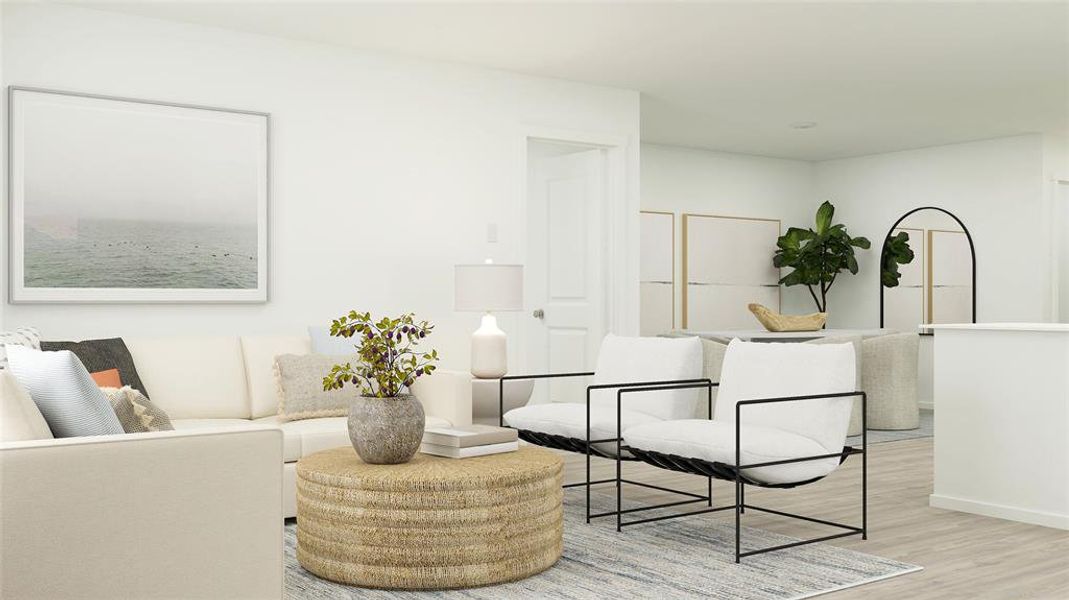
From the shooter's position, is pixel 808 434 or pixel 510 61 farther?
pixel 510 61

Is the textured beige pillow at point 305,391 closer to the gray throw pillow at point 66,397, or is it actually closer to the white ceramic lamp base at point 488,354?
the white ceramic lamp base at point 488,354

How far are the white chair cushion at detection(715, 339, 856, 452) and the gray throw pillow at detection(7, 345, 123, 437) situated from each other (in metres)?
2.51

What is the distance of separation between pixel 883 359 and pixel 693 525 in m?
3.89

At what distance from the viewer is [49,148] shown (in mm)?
5047

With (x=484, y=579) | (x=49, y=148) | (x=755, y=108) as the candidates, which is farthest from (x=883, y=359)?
(x=49, y=148)

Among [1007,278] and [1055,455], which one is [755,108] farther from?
[1055,455]

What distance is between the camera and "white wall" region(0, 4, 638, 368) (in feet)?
17.0

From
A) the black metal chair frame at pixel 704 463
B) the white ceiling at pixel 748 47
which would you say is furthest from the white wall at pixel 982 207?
the black metal chair frame at pixel 704 463

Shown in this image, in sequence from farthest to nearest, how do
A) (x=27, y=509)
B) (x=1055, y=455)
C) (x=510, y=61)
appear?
(x=510, y=61) → (x=1055, y=455) → (x=27, y=509)

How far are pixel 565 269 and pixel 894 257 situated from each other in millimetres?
4196

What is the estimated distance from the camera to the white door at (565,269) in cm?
717

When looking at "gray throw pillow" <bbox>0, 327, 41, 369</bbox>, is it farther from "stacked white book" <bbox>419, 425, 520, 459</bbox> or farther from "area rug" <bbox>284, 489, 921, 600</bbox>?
"stacked white book" <bbox>419, 425, 520, 459</bbox>

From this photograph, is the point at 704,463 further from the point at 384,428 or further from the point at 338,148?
the point at 338,148

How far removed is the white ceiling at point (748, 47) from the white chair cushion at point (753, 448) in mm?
2308
